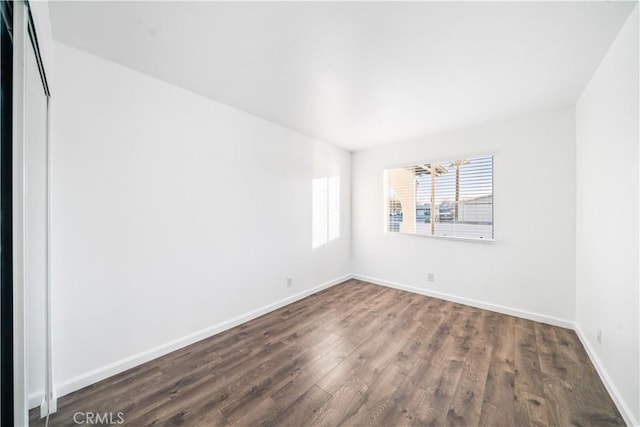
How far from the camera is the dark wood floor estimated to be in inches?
60.0

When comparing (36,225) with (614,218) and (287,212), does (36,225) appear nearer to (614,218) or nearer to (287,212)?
(287,212)

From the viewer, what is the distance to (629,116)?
1479mm

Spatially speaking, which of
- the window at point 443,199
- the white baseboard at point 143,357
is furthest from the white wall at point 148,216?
the window at point 443,199

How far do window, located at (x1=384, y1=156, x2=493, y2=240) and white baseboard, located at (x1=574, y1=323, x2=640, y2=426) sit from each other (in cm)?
132

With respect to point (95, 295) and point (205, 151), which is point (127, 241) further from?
point (205, 151)

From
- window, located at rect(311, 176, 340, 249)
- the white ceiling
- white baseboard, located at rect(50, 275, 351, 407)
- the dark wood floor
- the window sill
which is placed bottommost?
the dark wood floor

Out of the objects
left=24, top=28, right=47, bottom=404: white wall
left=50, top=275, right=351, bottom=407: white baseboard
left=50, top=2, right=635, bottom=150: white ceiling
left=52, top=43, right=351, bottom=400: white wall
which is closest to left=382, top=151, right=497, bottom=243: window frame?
left=50, top=2, right=635, bottom=150: white ceiling

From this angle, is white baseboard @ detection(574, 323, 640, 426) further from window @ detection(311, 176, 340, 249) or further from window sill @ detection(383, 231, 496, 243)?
window @ detection(311, 176, 340, 249)

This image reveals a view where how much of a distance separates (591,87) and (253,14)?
2842 millimetres

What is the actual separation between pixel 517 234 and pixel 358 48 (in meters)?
2.87

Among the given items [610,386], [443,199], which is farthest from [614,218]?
[443,199]

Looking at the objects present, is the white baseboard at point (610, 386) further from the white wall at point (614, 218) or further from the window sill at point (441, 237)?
the window sill at point (441, 237)

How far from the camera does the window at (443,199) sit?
3205 millimetres

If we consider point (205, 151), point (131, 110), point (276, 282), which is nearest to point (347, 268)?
point (276, 282)
